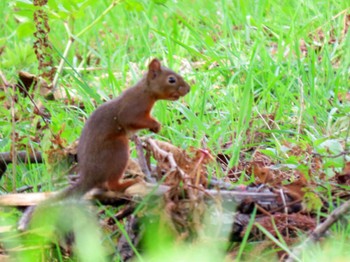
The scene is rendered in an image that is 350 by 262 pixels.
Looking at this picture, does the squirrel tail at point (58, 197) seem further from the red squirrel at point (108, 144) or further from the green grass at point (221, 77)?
the green grass at point (221, 77)

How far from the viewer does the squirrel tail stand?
9.17 ft

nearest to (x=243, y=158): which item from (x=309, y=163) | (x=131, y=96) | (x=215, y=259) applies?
(x=309, y=163)

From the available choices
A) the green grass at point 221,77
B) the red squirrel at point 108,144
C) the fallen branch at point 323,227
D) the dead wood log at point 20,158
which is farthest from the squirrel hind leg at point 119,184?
the dead wood log at point 20,158

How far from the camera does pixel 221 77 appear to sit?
4.88m

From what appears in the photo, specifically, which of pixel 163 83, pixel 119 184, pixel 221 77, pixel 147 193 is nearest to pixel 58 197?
pixel 119 184

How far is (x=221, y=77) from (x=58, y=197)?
2.21 m

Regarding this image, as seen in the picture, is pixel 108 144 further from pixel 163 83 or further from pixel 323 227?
pixel 323 227

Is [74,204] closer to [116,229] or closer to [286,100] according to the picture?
[116,229]

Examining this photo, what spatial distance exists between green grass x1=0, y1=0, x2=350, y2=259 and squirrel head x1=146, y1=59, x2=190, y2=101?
467mm

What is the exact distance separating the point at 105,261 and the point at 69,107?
6.10ft

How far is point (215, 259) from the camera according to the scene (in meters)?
2.28

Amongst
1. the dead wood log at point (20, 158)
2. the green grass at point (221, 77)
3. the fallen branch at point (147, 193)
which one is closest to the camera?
the fallen branch at point (147, 193)

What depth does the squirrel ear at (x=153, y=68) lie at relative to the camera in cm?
314

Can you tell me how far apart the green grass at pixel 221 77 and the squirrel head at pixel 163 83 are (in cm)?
47
